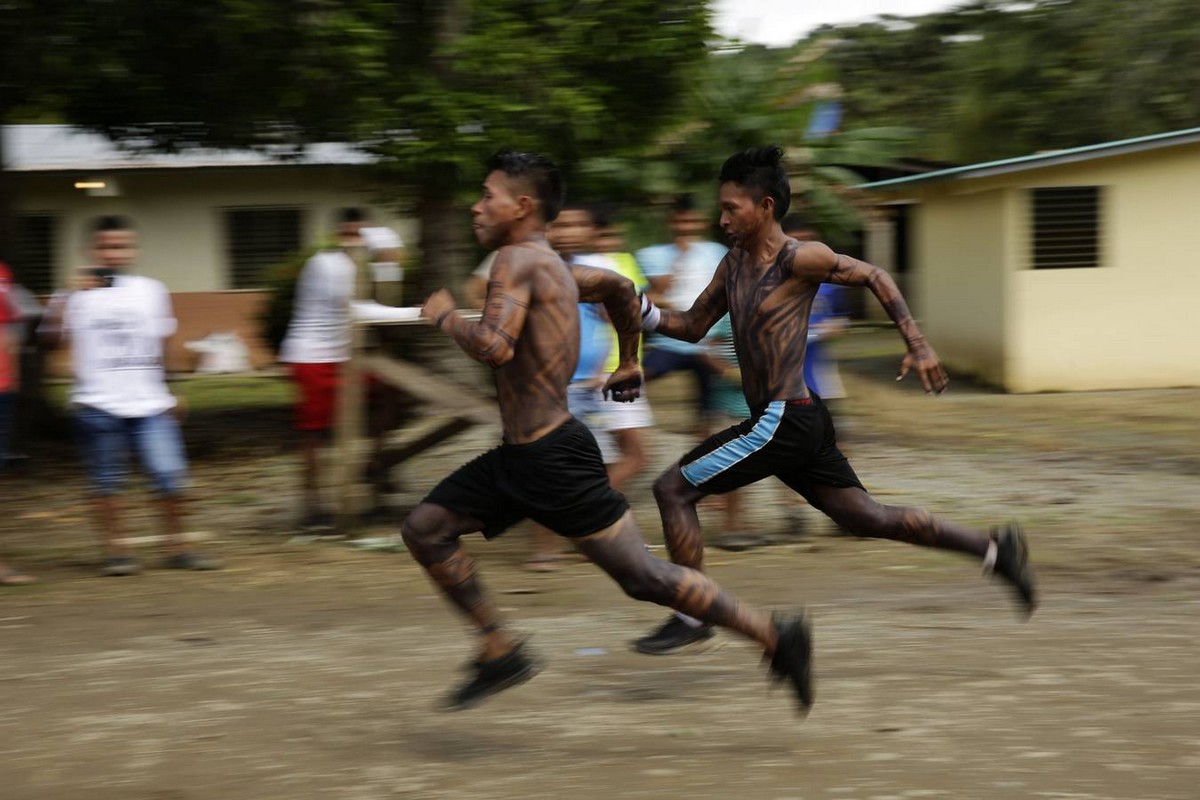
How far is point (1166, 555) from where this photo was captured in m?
7.28

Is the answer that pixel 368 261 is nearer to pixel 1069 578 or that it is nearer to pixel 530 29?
pixel 530 29

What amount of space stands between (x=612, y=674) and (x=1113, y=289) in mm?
11106

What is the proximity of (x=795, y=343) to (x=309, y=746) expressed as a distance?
2134mm

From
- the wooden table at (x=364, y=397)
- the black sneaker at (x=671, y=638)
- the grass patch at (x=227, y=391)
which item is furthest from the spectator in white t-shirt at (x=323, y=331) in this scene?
the grass patch at (x=227, y=391)

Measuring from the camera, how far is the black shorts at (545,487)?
4.43 metres

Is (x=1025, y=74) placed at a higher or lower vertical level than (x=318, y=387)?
higher

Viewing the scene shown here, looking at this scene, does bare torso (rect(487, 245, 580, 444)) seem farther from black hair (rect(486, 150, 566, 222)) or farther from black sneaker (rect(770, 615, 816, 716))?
black sneaker (rect(770, 615, 816, 716))

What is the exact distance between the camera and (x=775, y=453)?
5039 mm

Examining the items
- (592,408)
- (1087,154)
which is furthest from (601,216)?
(1087,154)

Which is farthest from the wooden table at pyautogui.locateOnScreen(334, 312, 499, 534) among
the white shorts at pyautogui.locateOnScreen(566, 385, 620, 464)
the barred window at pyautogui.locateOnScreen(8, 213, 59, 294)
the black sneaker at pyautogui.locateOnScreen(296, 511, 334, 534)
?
the barred window at pyautogui.locateOnScreen(8, 213, 59, 294)

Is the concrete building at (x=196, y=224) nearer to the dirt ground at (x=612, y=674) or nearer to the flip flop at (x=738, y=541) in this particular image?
the dirt ground at (x=612, y=674)

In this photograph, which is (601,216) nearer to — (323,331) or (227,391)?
(323,331)

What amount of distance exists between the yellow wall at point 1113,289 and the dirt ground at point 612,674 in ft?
18.4

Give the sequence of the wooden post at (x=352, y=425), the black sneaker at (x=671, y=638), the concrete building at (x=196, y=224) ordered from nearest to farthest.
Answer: the black sneaker at (x=671, y=638), the wooden post at (x=352, y=425), the concrete building at (x=196, y=224)
